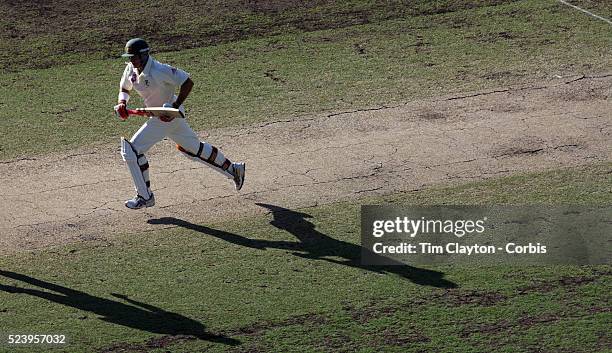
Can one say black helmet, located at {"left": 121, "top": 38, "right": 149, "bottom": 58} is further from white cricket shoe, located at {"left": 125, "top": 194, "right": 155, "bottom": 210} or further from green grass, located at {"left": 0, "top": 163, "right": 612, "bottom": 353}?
green grass, located at {"left": 0, "top": 163, "right": 612, "bottom": 353}

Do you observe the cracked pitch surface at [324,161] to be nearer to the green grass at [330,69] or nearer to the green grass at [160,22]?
the green grass at [330,69]

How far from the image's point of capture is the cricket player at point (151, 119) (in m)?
12.5

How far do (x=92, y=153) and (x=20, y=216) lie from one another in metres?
1.63

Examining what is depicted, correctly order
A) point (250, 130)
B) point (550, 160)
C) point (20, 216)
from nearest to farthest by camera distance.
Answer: point (20, 216)
point (550, 160)
point (250, 130)

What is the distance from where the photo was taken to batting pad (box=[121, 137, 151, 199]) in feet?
41.2

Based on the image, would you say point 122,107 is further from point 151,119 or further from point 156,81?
point 156,81

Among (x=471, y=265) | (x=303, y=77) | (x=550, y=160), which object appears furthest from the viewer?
(x=303, y=77)

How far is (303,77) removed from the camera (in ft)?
52.7

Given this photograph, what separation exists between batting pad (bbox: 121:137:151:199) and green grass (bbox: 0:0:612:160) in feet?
6.18

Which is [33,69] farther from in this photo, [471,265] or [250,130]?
[471,265]

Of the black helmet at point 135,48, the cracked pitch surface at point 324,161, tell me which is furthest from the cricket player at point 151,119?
the cracked pitch surface at point 324,161

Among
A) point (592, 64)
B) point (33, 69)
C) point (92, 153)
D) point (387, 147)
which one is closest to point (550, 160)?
point (387, 147)

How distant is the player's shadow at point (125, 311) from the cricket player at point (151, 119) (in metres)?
1.65

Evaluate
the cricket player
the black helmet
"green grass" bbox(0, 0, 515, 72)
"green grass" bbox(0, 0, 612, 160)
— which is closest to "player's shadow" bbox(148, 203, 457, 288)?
the cricket player
